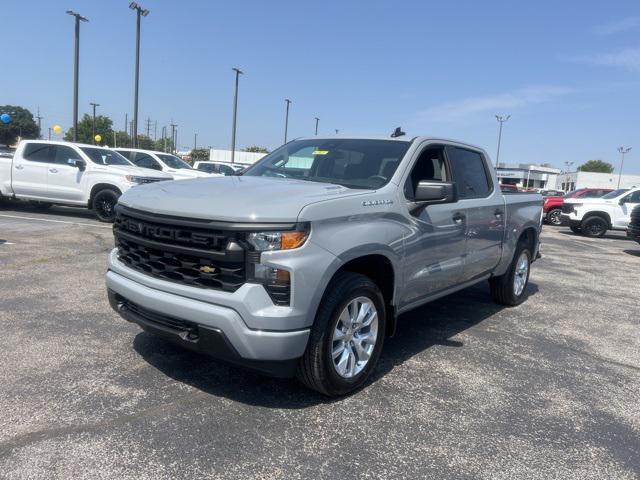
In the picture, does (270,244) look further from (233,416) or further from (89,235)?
(89,235)

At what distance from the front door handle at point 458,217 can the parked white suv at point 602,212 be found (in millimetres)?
14642

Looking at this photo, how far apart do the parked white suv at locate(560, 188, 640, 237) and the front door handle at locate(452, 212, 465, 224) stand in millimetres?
14642

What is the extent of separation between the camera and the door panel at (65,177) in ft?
41.0

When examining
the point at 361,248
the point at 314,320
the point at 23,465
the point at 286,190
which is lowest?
the point at 23,465

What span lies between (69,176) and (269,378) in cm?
1065

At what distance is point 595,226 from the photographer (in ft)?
57.1

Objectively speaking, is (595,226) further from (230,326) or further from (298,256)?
(230,326)

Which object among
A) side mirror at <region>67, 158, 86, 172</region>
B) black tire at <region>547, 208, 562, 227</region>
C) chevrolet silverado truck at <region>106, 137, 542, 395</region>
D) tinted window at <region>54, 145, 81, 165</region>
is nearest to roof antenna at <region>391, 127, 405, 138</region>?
chevrolet silverado truck at <region>106, 137, 542, 395</region>

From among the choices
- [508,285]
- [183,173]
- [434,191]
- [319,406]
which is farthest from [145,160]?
[319,406]

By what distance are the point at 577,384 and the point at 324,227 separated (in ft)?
Result: 8.25

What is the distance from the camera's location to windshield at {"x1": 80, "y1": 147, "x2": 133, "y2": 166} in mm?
12758

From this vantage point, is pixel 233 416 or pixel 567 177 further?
pixel 567 177

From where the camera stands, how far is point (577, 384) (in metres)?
4.11

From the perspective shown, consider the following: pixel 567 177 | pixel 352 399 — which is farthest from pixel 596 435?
pixel 567 177
